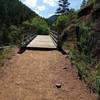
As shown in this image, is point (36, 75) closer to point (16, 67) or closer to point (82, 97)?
point (16, 67)

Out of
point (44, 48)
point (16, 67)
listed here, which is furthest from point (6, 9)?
point (16, 67)

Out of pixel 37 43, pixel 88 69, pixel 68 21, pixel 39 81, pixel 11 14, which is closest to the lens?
pixel 39 81

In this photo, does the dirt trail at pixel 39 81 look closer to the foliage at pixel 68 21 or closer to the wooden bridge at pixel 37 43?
the wooden bridge at pixel 37 43

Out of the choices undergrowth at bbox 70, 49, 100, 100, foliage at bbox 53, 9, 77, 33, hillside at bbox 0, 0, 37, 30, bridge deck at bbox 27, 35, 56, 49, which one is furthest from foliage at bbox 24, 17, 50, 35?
undergrowth at bbox 70, 49, 100, 100

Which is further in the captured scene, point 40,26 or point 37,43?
point 40,26

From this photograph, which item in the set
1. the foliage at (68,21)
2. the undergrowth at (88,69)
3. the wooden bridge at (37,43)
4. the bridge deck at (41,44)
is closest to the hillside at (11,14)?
the foliage at (68,21)

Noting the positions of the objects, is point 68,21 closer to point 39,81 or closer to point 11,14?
point 39,81

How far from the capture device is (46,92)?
33.2 ft

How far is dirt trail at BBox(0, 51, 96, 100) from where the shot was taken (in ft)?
32.2

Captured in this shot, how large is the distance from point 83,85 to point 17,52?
24.5 ft

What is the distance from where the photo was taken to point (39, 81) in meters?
11.4

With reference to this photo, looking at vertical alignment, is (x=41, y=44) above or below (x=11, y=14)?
above

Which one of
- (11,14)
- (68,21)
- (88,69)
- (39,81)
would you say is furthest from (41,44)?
(11,14)

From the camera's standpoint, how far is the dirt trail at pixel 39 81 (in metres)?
9.80
